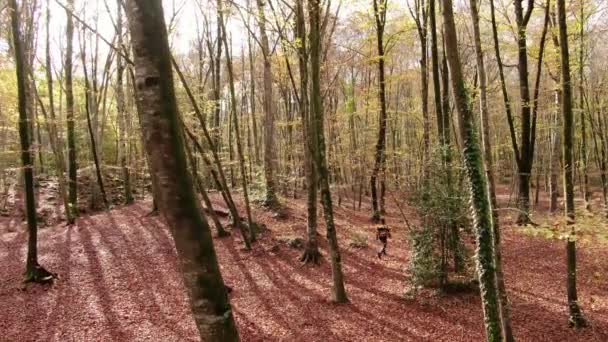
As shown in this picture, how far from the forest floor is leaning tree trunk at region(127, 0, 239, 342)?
526cm

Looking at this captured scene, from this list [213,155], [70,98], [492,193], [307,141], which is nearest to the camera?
[492,193]

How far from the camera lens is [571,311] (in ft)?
24.0

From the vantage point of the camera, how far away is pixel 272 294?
9117 mm

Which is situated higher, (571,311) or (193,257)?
(193,257)

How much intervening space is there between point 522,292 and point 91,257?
10.7 meters

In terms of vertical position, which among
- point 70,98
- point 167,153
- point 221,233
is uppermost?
point 70,98

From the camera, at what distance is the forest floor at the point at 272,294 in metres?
7.31

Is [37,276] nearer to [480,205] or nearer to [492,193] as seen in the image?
[480,205]

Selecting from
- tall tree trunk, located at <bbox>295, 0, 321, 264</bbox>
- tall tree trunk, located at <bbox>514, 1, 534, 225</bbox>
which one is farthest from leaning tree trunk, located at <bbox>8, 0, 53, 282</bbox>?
tall tree trunk, located at <bbox>514, 1, 534, 225</bbox>

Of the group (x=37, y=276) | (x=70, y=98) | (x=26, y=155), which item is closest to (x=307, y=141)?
(x=26, y=155)

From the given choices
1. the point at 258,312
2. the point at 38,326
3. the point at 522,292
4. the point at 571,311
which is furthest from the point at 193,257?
the point at 522,292

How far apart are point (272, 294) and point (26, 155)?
6.17 metres

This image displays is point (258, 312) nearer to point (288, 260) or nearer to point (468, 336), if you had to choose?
point (288, 260)

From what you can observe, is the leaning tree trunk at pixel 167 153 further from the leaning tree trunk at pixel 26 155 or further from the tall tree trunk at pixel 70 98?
the tall tree trunk at pixel 70 98
